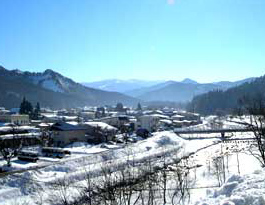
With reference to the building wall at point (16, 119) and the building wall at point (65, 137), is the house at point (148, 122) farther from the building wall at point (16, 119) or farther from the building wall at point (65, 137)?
the building wall at point (65, 137)

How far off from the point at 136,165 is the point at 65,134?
45.7 feet

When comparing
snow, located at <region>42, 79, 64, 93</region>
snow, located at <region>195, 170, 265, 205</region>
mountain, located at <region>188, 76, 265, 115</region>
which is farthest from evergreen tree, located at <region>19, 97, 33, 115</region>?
snow, located at <region>42, 79, 64, 93</region>

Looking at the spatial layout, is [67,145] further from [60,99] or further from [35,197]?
[60,99]

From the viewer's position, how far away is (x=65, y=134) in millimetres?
37969

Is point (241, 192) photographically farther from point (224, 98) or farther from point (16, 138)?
point (224, 98)

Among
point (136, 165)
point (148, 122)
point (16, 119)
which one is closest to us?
point (136, 165)

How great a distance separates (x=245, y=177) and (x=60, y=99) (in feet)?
459

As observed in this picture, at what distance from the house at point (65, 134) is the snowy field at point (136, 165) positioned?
6.22 ft

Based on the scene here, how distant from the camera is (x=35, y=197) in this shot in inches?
728

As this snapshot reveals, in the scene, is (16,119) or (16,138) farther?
(16,119)

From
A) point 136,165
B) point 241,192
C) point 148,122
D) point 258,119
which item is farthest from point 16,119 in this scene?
point 241,192

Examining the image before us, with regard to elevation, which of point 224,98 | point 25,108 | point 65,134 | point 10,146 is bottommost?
point 10,146

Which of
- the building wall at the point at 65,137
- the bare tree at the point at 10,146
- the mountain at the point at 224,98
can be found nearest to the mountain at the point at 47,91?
the mountain at the point at 224,98

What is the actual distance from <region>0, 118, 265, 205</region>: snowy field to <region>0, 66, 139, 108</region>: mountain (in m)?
88.5
